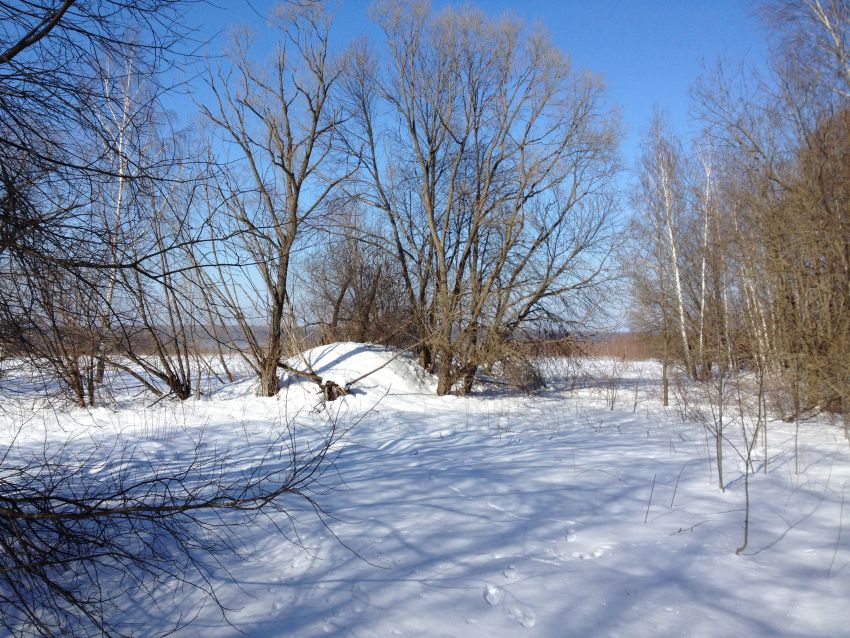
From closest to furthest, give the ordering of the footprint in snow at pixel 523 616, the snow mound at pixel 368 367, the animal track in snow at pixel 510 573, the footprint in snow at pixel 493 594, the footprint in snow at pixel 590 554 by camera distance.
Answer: the footprint in snow at pixel 523 616 < the footprint in snow at pixel 493 594 < the animal track in snow at pixel 510 573 < the footprint in snow at pixel 590 554 < the snow mound at pixel 368 367

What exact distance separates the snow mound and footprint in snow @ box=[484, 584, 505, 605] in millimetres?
8428

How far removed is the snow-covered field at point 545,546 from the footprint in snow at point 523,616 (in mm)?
10

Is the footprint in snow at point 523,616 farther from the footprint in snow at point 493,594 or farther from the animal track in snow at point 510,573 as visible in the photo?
the animal track in snow at point 510,573

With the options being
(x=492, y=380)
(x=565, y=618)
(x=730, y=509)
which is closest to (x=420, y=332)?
(x=492, y=380)

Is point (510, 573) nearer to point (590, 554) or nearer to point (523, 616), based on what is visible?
point (523, 616)

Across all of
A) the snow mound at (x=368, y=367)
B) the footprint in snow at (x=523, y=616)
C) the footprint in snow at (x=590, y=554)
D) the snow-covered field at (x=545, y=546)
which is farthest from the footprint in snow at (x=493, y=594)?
the snow mound at (x=368, y=367)

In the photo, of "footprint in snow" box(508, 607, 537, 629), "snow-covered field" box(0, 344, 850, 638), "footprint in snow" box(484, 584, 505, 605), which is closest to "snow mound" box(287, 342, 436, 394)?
"snow-covered field" box(0, 344, 850, 638)

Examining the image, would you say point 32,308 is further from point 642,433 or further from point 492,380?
point 492,380

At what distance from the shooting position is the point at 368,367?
12469mm

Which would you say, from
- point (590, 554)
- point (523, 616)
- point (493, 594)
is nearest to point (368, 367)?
point (590, 554)

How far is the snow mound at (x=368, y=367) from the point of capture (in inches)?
478

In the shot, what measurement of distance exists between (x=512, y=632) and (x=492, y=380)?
1070 cm

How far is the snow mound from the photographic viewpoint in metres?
12.1

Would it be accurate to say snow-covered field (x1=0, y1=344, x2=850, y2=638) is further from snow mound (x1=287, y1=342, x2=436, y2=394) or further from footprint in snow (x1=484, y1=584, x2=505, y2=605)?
snow mound (x1=287, y1=342, x2=436, y2=394)
